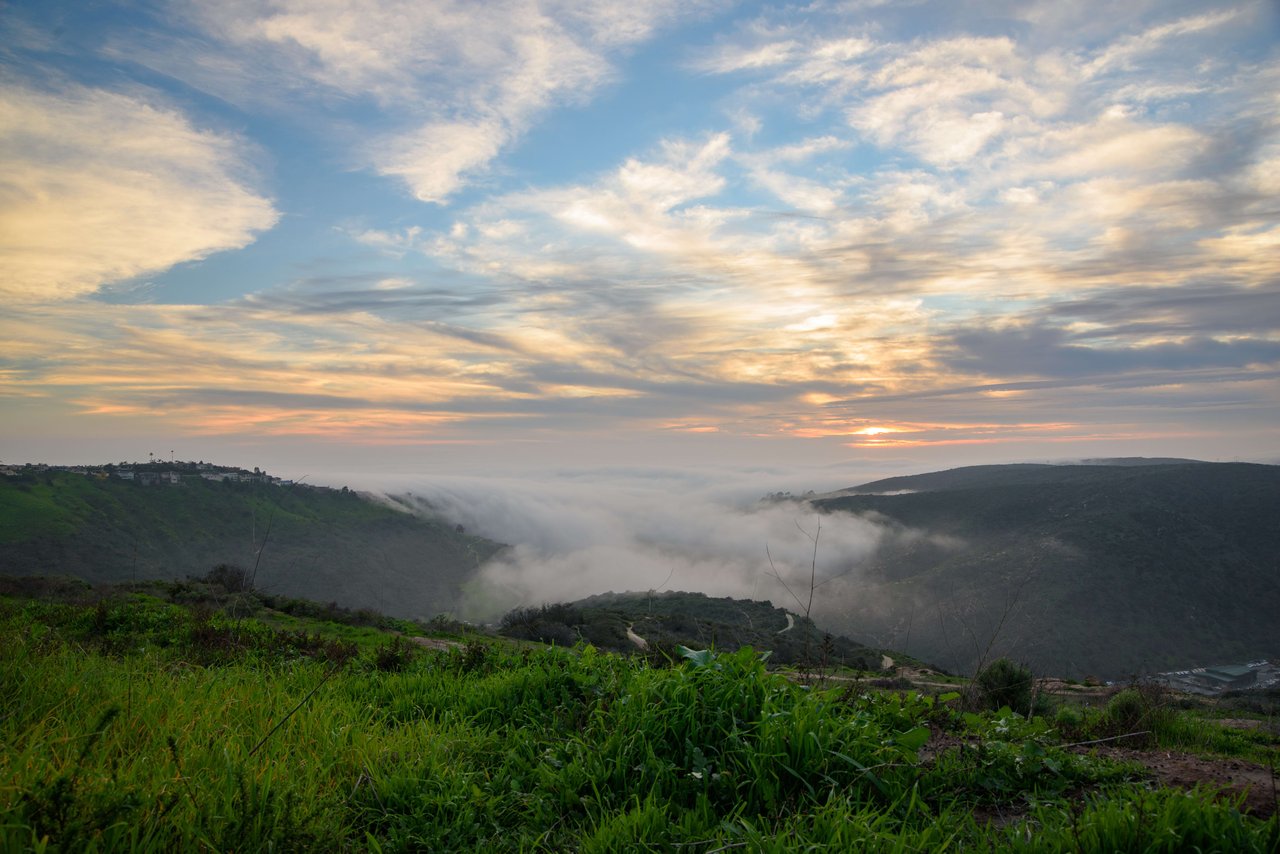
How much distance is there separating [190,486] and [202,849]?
394ft

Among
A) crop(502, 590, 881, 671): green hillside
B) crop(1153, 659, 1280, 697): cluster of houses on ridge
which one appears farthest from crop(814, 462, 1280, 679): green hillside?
crop(502, 590, 881, 671): green hillside

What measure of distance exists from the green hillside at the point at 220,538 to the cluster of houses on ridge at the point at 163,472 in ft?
→ 5.56

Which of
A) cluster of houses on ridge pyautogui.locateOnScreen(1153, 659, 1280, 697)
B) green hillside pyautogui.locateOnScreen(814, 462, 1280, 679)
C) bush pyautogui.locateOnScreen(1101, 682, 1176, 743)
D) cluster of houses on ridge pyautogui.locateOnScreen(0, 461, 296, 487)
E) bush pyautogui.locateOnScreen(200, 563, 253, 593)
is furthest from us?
cluster of houses on ridge pyautogui.locateOnScreen(0, 461, 296, 487)

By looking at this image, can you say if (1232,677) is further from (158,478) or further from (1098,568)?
(158,478)

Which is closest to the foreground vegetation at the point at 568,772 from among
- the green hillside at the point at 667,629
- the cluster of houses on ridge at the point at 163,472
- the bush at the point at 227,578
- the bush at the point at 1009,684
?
the bush at the point at 1009,684

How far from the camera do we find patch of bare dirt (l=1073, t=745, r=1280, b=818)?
11.5 feet

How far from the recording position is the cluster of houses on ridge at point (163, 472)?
98.4 metres

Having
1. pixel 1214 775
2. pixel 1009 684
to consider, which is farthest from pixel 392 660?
pixel 1009 684

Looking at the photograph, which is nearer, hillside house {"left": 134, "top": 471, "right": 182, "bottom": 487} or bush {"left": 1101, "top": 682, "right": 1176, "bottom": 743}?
bush {"left": 1101, "top": 682, "right": 1176, "bottom": 743}

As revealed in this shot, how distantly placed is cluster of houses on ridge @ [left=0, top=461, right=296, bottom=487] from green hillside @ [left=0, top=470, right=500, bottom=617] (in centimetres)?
170

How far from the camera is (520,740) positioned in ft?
15.2

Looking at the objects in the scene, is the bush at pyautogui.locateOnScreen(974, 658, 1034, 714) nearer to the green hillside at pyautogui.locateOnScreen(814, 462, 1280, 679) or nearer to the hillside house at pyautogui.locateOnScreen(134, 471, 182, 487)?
the green hillside at pyautogui.locateOnScreen(814, 462, 1280, 679)

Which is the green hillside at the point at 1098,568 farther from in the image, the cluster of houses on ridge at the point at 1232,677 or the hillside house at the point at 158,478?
the hillside house at the point at 158,478

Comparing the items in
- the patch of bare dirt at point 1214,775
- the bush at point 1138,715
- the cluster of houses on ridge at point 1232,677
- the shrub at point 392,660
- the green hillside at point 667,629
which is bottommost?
the cluster of houses on ridge at point 1232,677
